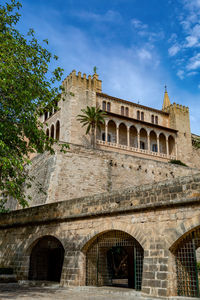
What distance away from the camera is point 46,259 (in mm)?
14133

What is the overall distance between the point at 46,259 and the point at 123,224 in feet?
19.2

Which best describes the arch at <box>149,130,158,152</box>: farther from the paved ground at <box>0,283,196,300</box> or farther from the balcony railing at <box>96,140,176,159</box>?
the paved ground at <box>0,283,196,300</box>

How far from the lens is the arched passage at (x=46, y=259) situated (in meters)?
13.5

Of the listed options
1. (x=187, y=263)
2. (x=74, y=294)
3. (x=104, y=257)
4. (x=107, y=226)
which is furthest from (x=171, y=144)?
(x=74, y=294)

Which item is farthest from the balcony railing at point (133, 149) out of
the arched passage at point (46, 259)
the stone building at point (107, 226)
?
the arched passage at point (46, 259)

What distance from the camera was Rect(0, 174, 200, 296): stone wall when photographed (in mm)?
8641

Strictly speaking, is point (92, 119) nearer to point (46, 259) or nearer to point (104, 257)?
point (46, 259)

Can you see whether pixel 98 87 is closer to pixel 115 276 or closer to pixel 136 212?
pixel 115 276

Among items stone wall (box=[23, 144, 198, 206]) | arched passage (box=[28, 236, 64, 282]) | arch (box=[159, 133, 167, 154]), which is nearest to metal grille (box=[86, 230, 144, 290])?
arched passage (box=[28, 236, 64, 282])

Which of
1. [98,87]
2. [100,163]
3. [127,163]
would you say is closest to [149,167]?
[127,163]

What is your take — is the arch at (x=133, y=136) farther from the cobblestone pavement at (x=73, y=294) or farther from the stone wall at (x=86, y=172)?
the cobblestone pavement at (x=73, y=294)

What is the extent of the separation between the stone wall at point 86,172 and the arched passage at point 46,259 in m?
5.21

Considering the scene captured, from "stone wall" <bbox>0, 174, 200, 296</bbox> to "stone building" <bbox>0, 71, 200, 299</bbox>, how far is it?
0.03 meters

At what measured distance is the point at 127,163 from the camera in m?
23.3
